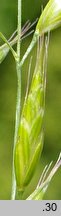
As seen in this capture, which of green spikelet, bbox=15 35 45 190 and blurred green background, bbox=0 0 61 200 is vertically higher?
green spikelet, bbox=15 35 45 190

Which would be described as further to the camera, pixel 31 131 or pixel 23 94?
pixel 23 94

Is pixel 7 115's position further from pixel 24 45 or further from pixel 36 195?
pixel 36 195

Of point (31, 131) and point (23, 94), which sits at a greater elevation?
point (31, 131)

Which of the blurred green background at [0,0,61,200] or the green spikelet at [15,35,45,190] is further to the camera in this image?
the blurred green background at [0,0,61,200]

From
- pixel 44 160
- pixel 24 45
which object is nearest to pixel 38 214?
pixel 44 160

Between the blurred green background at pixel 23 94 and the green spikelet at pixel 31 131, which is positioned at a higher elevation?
the green spikelet at pixel 31 131
